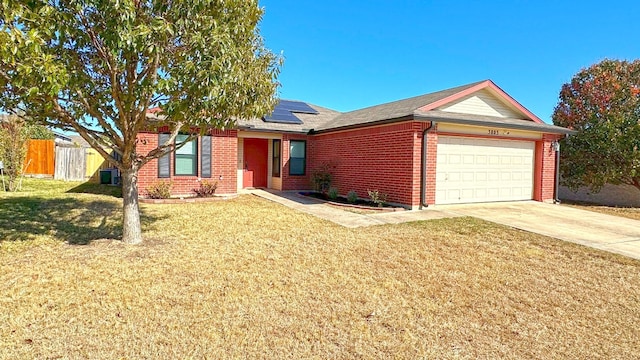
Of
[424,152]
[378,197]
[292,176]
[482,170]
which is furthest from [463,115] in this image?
[292,176]

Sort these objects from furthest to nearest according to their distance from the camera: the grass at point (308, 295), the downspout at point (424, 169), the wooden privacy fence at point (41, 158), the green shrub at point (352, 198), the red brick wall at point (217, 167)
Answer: the wooden privacy fence at point (41, 158), the red brick wall at point (217, 167), the green shrub at point (352, 198), the downspout at point (424, 169), the grass at point (308, 295)

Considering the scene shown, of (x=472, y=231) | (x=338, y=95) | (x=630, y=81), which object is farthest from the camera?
→ (x=338, y=95)

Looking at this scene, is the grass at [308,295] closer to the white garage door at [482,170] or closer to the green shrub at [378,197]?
the green shrub at [378,197]

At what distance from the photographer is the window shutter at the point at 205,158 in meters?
13.7

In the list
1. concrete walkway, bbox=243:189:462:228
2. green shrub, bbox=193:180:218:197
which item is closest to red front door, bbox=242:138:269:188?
green shrub, bbox=193:180:218:197

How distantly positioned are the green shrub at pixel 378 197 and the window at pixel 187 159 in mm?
6500

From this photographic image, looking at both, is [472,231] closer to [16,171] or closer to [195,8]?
[195,8]

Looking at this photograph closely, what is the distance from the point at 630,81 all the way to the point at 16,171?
27.5 metres

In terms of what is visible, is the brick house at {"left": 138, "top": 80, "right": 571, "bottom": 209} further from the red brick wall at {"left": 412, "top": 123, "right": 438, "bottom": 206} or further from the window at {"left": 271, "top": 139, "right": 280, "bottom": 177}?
the window at {"left": 271, "top": 139, "right": 280, "bottom": 177}

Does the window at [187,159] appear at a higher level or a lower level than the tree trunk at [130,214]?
higher

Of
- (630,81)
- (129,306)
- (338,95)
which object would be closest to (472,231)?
(129,306)

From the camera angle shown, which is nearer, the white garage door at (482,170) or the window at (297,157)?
the white garage door at (482,170)

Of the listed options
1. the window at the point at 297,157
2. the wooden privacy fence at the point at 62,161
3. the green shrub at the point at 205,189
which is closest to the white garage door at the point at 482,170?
the window at the point at 297,157

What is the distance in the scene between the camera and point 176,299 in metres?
4.28
